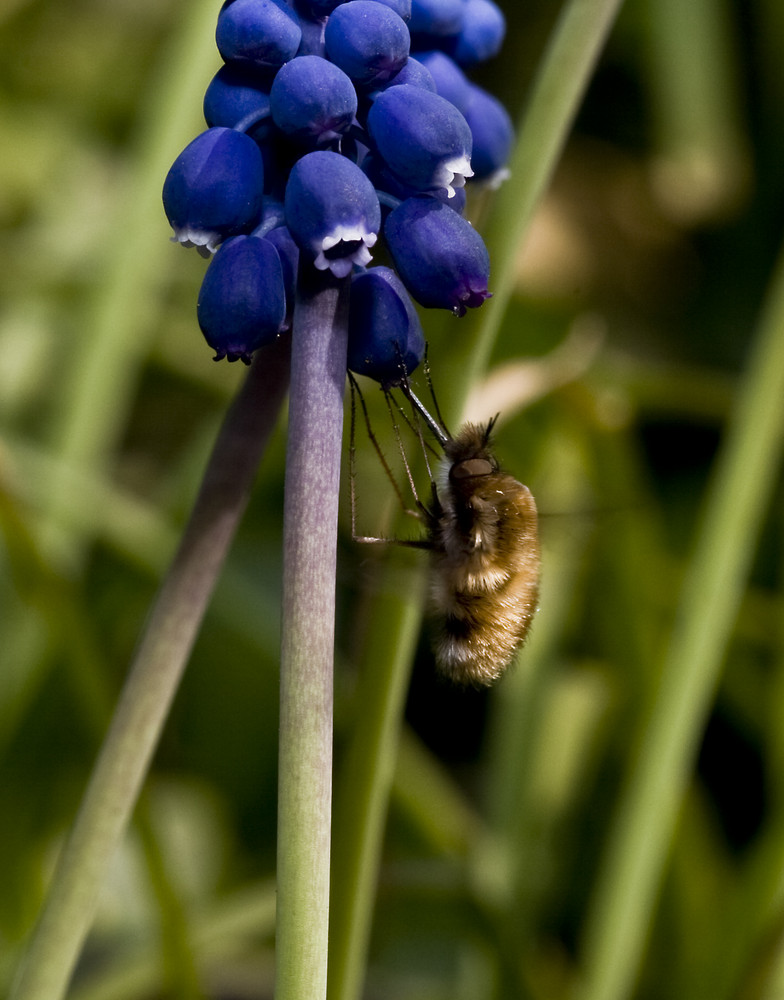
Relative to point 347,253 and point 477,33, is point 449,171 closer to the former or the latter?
point 347,253

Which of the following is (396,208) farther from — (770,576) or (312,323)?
(770,576)

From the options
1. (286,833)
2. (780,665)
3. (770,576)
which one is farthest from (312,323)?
(770,576)

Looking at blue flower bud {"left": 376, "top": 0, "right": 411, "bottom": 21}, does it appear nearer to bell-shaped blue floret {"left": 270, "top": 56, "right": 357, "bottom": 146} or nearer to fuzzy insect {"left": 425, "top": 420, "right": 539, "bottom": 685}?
bell-shaped blue floret {"left": 270, "top": 56, "right": 357, "bottom": 146}

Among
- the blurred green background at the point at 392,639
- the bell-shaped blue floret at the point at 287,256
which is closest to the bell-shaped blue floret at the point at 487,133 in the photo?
the blurred green background at the point at 392,639

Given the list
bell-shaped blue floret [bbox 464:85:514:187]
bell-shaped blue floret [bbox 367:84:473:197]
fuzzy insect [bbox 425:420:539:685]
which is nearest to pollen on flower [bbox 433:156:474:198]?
bell-shaped blue floret [bbox 367:84:473:197]

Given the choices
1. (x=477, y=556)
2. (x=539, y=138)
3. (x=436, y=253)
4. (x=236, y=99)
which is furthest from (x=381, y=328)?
(x=477, y=556)

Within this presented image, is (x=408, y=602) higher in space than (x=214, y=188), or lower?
lower

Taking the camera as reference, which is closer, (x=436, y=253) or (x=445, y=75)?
(x=436, y=253)
